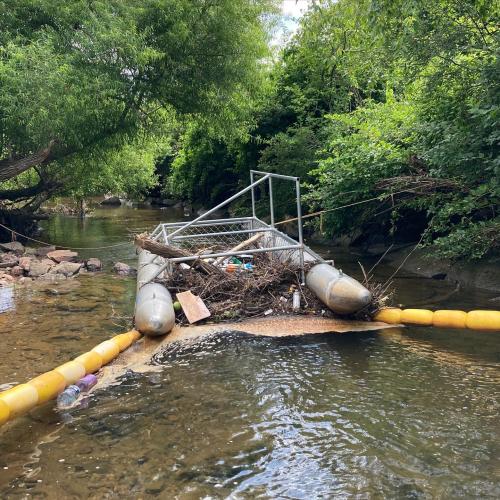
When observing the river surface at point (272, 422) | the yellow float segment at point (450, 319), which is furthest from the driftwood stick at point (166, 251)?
the yellow float segment at point (450, 319)

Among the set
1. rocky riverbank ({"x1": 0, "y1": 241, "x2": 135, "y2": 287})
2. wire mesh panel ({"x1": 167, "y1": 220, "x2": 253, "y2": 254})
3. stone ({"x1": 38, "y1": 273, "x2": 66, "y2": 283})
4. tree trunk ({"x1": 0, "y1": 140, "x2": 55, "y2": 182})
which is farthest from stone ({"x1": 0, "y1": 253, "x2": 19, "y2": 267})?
wire mesh panel ({"x1": 167, "y1": 220, "x2": 253, "y2": 254})

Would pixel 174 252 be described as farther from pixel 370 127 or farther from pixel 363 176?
pixel 370 127

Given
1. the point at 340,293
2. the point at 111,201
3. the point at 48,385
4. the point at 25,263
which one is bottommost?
the point at 48,385

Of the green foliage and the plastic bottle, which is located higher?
the green foliage

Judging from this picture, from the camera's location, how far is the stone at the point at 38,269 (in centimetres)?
1270

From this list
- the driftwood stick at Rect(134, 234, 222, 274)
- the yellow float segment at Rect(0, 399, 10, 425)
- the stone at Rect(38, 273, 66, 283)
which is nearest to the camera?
the yellow float segment at Rect(0, 399, 10, 425)

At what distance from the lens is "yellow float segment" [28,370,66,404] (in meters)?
5.02

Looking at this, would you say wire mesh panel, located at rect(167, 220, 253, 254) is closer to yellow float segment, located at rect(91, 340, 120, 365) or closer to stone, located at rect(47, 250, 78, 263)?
yellow float segment, located at rect(91, 340, 120, 365)

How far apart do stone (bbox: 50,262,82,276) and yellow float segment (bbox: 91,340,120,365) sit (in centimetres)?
696

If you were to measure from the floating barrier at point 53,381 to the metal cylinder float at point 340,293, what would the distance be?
113 inches

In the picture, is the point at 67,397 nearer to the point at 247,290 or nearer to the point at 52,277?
the point at 247,290

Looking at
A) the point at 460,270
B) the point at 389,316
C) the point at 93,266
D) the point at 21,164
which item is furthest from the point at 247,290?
the point at 21,164

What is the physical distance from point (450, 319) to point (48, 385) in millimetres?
5437

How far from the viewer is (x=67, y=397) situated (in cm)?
525
